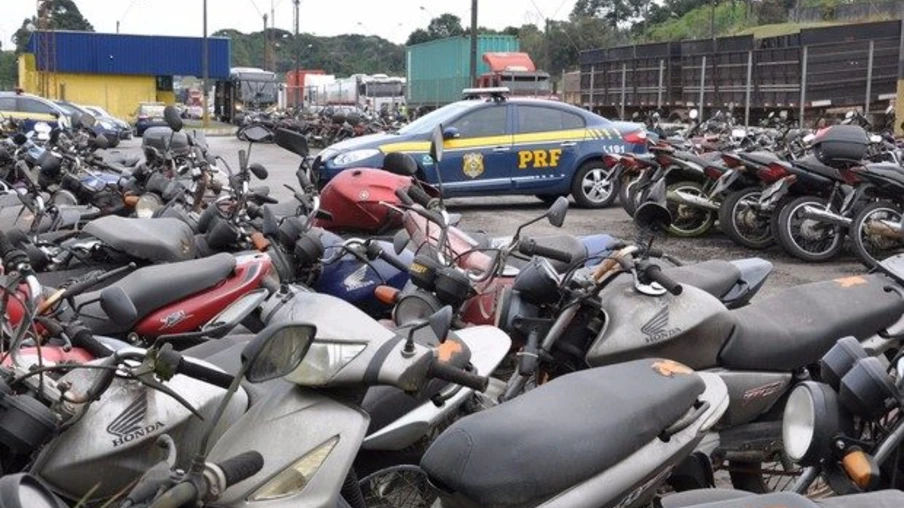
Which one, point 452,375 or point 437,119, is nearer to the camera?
point 452,375

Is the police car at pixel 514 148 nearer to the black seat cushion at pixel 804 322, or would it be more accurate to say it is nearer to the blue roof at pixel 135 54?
the black seat cushion at pixel 804 322

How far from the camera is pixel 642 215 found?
3.82 m

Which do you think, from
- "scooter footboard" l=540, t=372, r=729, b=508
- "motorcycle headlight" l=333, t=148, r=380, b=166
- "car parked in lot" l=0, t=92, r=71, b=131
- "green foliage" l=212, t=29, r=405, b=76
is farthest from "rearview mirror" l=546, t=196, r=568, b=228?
"green foliage" l=212, t=29, r=405, b=76

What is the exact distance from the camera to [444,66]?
121 feet

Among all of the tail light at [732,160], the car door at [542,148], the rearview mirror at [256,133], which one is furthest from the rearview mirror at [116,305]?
the car door at [542,148]

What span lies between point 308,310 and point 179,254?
278 cm

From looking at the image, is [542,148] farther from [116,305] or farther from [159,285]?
[116,305]

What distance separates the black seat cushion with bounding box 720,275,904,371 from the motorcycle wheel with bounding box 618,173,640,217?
7486mm

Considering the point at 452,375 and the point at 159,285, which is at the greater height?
the point at 452,375

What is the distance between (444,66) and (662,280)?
111 ft

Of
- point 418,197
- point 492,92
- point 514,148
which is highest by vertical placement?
point 492,92

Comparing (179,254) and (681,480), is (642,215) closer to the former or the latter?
(681,480)

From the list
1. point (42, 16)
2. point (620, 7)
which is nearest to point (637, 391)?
point (42, 16)

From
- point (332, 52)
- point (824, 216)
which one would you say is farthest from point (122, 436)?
point (332, 52)
